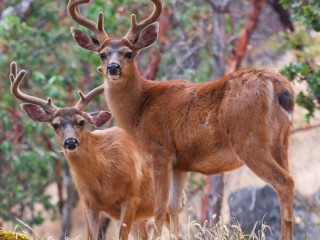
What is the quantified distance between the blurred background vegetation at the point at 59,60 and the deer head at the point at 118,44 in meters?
4.88

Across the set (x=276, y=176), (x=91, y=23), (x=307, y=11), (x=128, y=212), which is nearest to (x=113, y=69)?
(x=91, y=23)

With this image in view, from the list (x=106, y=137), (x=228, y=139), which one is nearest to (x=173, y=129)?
(x=228, y=139)

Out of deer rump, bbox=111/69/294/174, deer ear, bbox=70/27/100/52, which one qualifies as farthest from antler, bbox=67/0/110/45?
deer rump, bbox=111/69/294/174

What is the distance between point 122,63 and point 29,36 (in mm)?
8115

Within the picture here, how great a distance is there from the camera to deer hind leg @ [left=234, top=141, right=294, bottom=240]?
8953 millimetres

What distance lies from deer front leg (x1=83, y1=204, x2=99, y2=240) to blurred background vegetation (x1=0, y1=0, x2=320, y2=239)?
491 centimetres

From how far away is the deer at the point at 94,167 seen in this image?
36.6 ft

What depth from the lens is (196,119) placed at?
32.2 ft

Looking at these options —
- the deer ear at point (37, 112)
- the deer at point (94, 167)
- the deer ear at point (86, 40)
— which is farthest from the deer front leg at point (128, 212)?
the deer ear at point (86, 40)

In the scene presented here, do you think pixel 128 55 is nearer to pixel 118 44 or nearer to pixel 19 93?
pixel 118 44

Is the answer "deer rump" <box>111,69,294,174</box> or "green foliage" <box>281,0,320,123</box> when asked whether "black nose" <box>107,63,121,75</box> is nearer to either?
"deer rump" <box>111,69,294,174</box>

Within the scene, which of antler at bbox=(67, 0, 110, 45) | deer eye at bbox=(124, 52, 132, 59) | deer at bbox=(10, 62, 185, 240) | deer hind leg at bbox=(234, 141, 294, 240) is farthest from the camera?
deer at bbox=(10, 62, 185, 240)

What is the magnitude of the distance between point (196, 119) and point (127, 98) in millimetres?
1229

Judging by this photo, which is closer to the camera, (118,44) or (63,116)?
(118,44)
